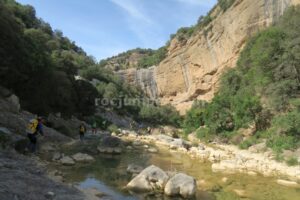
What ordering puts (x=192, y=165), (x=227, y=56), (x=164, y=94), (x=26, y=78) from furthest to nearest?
(x=164, y=94) → (x=227, y=56) → (x=26, y=78) → (x=192, y=165)

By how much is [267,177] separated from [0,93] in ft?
60.8

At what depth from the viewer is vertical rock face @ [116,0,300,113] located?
61219 mm

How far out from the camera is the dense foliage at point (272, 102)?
2802cm

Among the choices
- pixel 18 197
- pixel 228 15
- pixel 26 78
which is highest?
pixel 228 15

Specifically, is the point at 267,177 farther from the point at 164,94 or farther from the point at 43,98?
the point at 164,94

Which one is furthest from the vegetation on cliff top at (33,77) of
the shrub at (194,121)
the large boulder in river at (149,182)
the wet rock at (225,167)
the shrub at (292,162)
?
the shrub at (292,162)

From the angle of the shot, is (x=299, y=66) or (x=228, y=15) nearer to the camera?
(x=299, y=66)

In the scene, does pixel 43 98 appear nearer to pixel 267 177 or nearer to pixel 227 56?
pixel 267 177

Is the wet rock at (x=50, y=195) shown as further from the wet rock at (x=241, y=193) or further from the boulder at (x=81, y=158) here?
the boulder at (x=81, y=158)

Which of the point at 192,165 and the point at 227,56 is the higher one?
the point at 227,56

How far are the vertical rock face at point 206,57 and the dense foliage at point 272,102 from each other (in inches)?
766

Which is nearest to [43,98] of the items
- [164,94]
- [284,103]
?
[284,103]

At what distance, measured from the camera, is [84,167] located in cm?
1748

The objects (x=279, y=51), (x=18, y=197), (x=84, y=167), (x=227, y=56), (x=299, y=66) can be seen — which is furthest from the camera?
(x=227, y=56)
